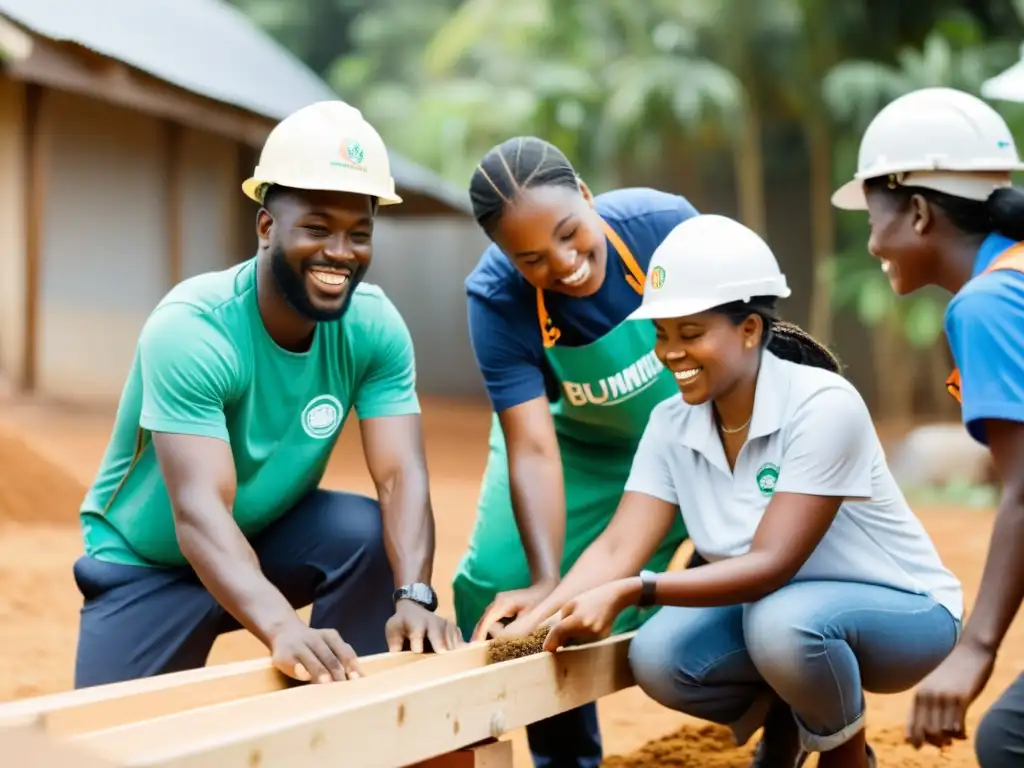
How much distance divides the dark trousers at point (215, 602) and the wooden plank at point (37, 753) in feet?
5.37

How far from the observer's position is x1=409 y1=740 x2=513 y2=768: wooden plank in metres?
2.96

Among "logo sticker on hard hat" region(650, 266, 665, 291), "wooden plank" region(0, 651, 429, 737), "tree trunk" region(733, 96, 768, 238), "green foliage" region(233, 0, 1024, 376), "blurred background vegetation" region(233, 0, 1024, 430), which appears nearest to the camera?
"wooden plank" region(0, 651, 429, 737)

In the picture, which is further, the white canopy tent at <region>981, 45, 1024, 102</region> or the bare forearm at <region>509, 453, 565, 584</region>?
the bare forearm at <region>509, 453, 565, 584</region>

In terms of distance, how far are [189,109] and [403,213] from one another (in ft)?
18.2

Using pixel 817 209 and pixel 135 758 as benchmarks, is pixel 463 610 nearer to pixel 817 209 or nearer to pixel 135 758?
pixel 135 758

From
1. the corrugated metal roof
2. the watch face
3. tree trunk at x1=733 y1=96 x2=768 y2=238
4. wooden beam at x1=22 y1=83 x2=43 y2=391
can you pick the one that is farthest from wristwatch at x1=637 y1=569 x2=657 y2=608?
tree trunk at x1=733 y1=96 x2=768 y2=238

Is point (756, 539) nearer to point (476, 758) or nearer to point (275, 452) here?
point (476, 758)

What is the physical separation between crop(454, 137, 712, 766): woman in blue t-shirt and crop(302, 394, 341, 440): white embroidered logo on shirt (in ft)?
1.70

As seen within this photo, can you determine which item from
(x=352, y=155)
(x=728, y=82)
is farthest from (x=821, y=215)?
(x=352, y=155)

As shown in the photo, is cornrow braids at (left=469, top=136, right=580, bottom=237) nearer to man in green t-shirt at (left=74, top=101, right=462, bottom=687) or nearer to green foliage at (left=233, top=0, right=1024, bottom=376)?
man in green t-shirt at (left=74, top=101, right=462, bottom=687)

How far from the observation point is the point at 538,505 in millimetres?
3986

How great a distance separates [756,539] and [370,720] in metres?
1.10

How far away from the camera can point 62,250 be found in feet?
45.0

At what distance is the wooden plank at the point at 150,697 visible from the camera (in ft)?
8.71
